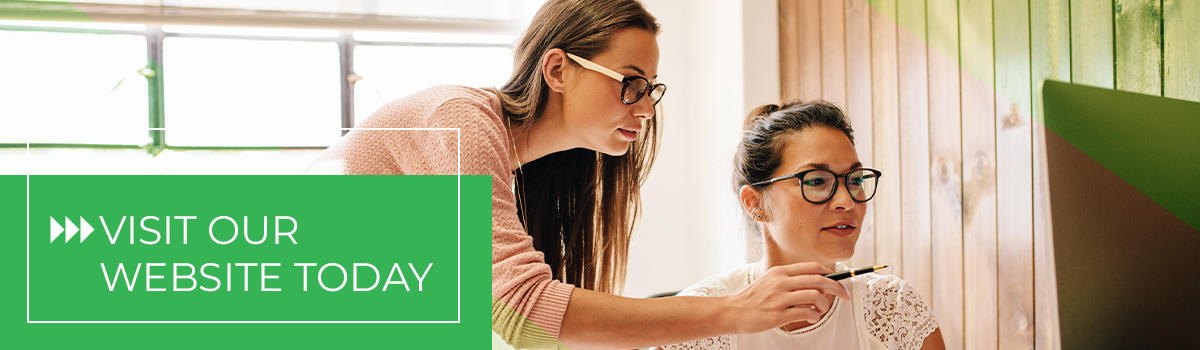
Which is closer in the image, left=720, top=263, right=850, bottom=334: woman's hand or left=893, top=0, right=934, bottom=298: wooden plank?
left=720, top=263, right=850, bottom=334: woman's hand

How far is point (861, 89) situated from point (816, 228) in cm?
80

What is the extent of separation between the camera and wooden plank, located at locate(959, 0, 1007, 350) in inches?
54.2

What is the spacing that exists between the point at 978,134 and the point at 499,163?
36.1 inches

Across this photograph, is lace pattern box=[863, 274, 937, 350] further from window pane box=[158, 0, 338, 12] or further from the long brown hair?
window pane box=[158, 0, 338, 12]

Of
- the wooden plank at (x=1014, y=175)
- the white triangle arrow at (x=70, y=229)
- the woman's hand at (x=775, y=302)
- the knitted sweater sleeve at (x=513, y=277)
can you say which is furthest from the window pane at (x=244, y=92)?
the woman's hand at (x=775, y=302)

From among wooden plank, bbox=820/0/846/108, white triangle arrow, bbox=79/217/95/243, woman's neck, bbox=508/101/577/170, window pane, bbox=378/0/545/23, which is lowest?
white triangle arrow, bbox=79/217/95/243

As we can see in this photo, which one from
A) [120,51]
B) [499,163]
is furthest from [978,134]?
[120,51]

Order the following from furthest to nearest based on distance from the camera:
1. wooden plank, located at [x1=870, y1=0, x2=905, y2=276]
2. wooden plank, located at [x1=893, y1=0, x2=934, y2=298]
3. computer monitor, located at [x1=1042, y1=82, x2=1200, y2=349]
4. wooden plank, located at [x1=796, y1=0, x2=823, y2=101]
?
wooden plank, located at [x1=796, y1=0, x2=823, y2=101]
wooden plank, located at [x1=870, y1=0, x2=905, y2=276]
wooden plank, located at [x1=893, y1=0, x2=934, y2=298]
computer monitor, located at [x1=1042, y1=82, x2=1200, y2=349]

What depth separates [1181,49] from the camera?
Answer: 1004 mm

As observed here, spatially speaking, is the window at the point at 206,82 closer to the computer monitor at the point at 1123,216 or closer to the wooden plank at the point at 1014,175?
the wooden plank at the point at 1014,175

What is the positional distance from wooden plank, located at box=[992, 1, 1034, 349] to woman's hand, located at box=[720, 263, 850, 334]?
0.66 metres

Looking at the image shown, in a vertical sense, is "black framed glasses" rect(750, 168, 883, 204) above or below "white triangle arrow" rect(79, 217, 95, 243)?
above

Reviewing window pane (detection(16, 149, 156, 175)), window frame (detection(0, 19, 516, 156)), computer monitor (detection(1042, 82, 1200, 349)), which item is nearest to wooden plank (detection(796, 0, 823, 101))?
window frame (detection(0, 19, 516, 156))

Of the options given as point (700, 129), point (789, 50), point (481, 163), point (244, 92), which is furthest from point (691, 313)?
point (244, 92)
